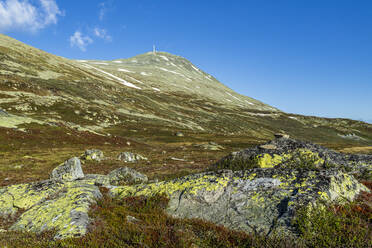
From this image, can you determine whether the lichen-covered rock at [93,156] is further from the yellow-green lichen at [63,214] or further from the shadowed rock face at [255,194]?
the shadowed rock face at [255,194]

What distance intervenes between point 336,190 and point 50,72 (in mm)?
158364

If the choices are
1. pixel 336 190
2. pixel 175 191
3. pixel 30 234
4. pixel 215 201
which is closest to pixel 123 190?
pixel 175 191

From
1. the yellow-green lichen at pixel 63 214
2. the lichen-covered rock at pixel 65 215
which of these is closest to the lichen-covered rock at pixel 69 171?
the lichen-covered rock at pixel 65 215

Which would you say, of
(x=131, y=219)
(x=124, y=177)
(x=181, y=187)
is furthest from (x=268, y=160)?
(x=131, y=219)

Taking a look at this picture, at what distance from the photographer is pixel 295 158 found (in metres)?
14.5

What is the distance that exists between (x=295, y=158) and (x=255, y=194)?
833 cm

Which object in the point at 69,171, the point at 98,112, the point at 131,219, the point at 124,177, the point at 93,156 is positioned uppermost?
the point at 98,112

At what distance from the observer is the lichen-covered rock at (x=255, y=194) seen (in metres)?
6.54

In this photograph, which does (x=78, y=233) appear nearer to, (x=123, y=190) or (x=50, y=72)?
(x=123, y=190)

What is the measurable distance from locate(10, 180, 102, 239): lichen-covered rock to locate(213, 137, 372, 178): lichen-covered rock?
973 cm

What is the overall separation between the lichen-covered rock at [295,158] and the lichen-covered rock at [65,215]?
31.9 ft

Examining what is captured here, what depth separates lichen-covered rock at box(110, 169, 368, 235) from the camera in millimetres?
6535

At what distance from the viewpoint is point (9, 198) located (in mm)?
11344

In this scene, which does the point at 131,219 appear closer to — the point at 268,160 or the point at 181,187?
the point at 181,187
